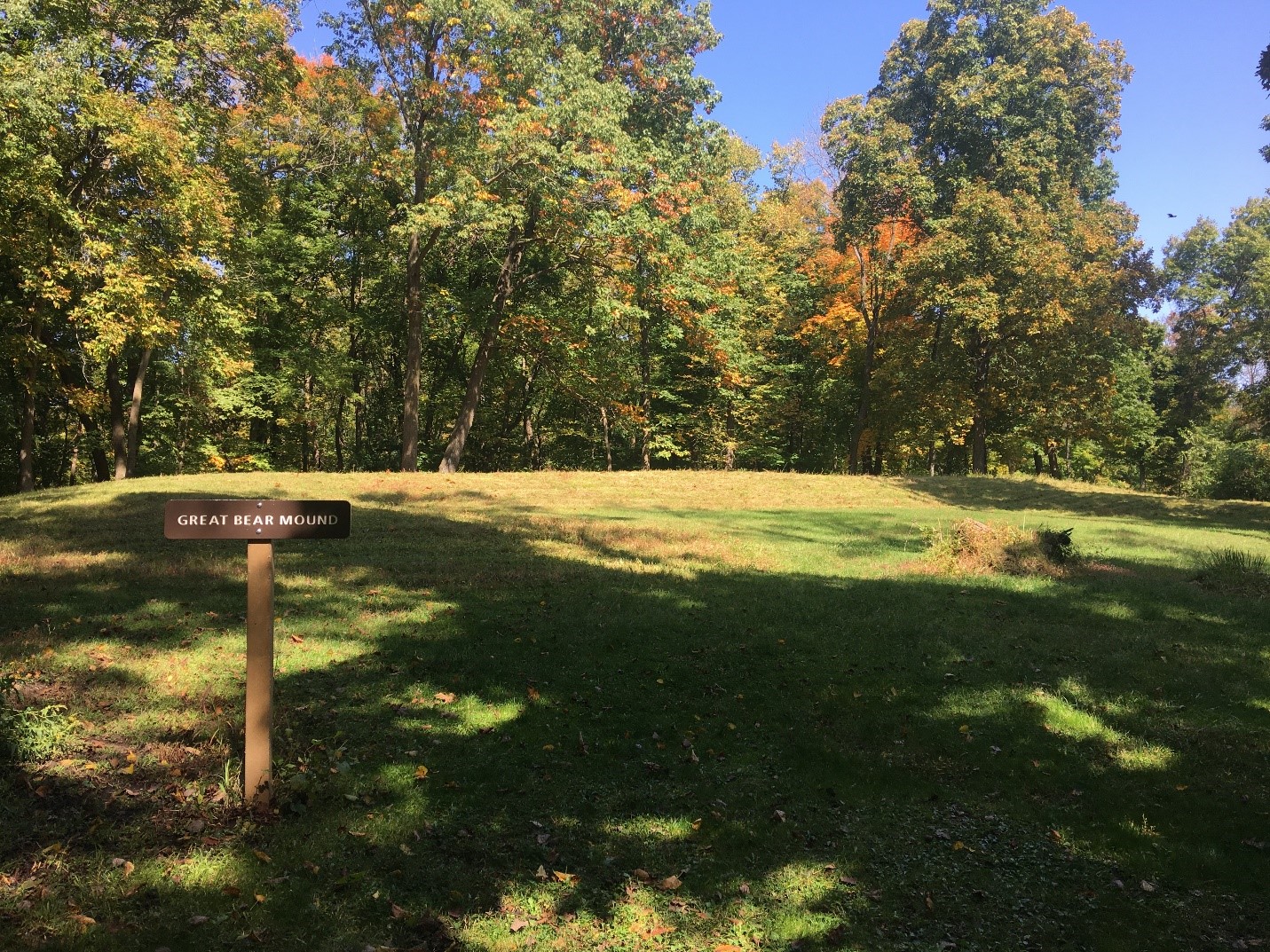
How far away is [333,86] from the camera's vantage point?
2767 cm

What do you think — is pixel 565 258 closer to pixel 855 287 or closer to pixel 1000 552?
pixel 855 287

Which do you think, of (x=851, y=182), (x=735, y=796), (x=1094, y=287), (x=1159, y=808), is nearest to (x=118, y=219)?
(x=735, y=796)

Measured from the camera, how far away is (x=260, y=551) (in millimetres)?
4926

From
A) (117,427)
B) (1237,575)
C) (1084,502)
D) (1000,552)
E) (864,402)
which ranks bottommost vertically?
(1237,575)

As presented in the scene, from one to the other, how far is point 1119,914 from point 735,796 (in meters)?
2.44

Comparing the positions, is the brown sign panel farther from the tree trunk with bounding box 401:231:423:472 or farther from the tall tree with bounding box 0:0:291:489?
the tree trunk with bounding box 401:231:423:472

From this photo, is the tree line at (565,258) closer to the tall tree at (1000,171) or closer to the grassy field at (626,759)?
the tall tree at (1000,171)

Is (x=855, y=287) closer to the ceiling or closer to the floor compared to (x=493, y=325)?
closer to the ceiling

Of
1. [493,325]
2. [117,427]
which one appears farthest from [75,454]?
[493,325]

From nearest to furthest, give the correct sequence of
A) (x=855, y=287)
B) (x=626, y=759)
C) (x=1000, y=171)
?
1. (x=626, y=759)
2. (x=1000, y=171)
3. (x=855, y=287)

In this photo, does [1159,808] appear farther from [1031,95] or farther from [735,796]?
[1031,95]

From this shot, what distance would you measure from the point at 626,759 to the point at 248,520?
11.1 feet

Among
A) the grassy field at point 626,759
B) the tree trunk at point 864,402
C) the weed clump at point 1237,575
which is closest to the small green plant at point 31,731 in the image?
the grassy field at point 626,759

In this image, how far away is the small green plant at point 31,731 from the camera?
5.06 m
